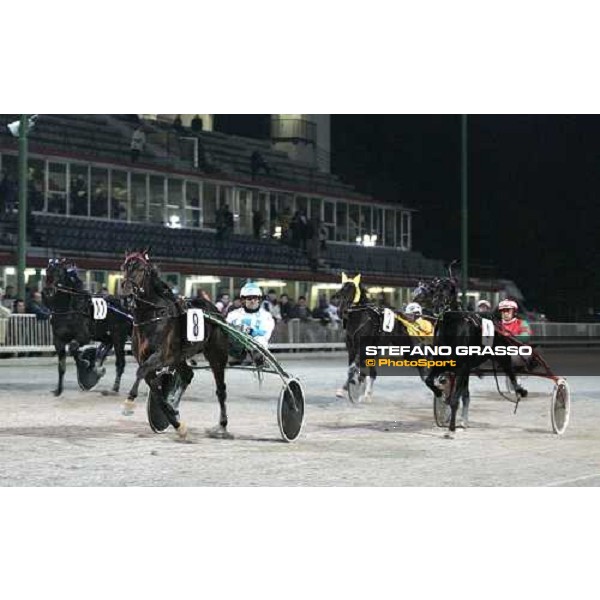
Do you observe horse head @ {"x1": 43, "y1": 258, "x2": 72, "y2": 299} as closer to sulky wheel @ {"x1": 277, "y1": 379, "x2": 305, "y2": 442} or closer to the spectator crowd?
sulky wheel @ {"x1": 277, "y1": 379, "x2": 305, "y2": 442}

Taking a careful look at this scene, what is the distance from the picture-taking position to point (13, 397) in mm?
16625

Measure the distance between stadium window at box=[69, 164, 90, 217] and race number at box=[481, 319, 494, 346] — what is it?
558 inches

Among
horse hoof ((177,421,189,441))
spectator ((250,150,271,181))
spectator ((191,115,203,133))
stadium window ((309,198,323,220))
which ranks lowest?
horse hoof ((177,421,189,441))

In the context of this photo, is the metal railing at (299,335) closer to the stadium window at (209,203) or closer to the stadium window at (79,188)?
the stadium window at (79,188)

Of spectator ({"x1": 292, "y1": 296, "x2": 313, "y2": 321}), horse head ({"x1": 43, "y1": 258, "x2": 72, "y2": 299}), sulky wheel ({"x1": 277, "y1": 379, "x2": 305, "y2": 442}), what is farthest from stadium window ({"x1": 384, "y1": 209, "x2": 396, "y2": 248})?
sulky wheel ({"x1": 277, "y1": 379, "x2": 305, "y2": 442})

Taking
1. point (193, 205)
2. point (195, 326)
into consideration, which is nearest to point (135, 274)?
point (195, 326)

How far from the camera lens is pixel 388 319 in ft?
54.2

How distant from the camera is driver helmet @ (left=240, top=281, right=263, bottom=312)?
11852 mm

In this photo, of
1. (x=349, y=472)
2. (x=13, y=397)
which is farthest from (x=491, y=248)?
(x=349, y=472)

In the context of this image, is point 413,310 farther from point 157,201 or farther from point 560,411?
point 157,201

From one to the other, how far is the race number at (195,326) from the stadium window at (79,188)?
14.5 meters

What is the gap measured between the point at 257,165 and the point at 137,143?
300cm
